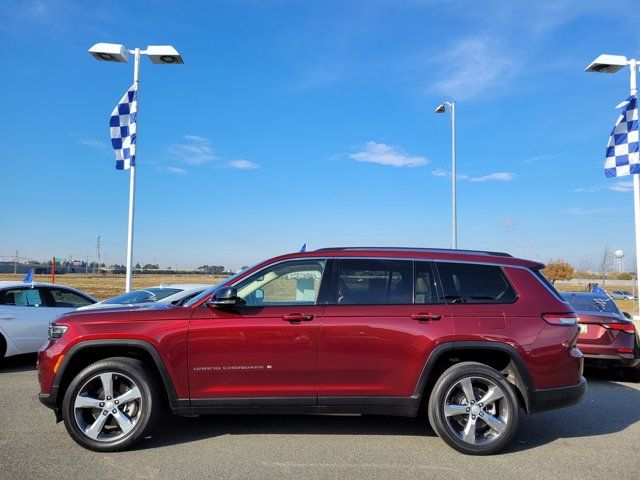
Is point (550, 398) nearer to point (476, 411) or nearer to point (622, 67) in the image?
point (476, 411)

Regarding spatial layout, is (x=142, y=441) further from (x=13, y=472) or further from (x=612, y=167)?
(x=612, y=167)

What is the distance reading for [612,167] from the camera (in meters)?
13.8

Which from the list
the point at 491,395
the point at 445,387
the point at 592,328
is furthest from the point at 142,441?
the point at 592,328

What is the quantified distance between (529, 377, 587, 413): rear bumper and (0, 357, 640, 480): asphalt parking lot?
41cm

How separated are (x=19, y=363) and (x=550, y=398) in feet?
28.4

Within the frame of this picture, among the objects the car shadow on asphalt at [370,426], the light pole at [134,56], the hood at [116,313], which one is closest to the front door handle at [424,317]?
the car shadow on asphalt at [370,426]

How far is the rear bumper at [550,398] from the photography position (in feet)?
15.0

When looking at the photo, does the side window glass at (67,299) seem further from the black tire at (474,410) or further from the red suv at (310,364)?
the black tire at (474,410)

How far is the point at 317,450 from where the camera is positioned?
4543 millimetres

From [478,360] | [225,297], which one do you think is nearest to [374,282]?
[478,360]

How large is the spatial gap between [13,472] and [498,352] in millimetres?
4205

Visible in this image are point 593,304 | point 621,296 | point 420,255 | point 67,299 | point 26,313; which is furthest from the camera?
point 621,296

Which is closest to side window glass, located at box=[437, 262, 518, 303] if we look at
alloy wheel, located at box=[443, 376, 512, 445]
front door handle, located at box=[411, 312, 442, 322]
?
front door handle, located at box=[411, 312, 442, 322]

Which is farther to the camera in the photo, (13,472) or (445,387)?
(445,387)
